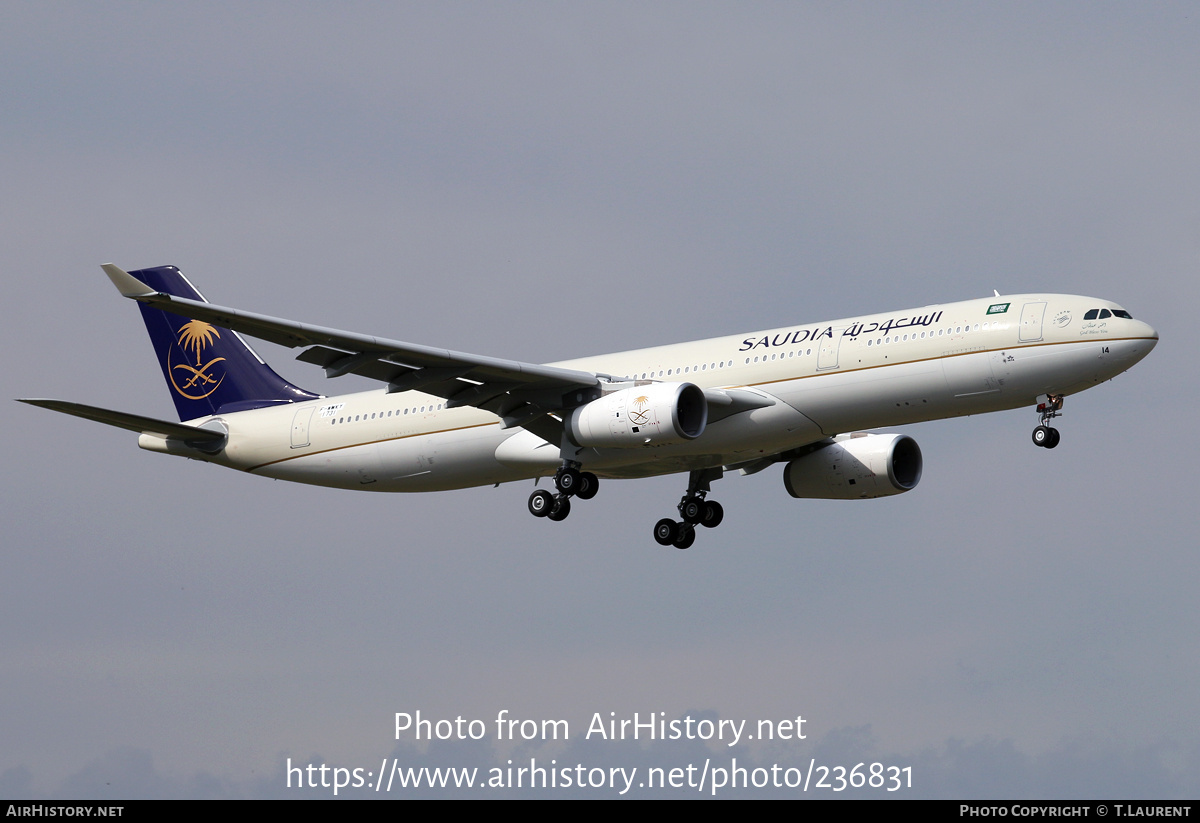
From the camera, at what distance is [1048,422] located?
37.4 metres

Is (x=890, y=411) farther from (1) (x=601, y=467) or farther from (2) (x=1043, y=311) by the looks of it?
(1) (x=601, y=467)

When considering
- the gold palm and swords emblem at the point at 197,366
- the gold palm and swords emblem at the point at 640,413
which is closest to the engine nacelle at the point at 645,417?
the gold palm and swords emblem at the point at 640,413

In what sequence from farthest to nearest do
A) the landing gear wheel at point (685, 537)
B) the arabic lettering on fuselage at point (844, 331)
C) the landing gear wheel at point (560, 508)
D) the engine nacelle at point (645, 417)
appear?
1. the landing gear wheel at point (685, 537)
2. the landing gear wheel at point (560, 508)
3. the arabic lettering on fuselage at point (844, 331)
4. the engine nacelle at point (645, 417)

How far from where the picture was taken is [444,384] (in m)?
40.0

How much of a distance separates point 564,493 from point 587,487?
0.61 m

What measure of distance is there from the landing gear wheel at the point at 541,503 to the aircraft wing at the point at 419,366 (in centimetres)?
146

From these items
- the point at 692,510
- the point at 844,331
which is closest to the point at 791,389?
the point at 844,331

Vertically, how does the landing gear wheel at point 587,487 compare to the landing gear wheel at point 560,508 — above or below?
above

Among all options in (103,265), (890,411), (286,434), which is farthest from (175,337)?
(890,411)

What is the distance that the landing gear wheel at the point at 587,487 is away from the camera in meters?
40.9

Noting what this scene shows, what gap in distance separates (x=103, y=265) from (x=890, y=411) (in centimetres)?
1864

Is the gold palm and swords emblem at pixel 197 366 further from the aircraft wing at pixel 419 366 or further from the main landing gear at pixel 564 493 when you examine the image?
the main landing gear at pixel 564 493

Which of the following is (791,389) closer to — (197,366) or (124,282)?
(124,282)

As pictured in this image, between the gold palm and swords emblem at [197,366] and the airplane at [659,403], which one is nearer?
the airplane at [659,403]
